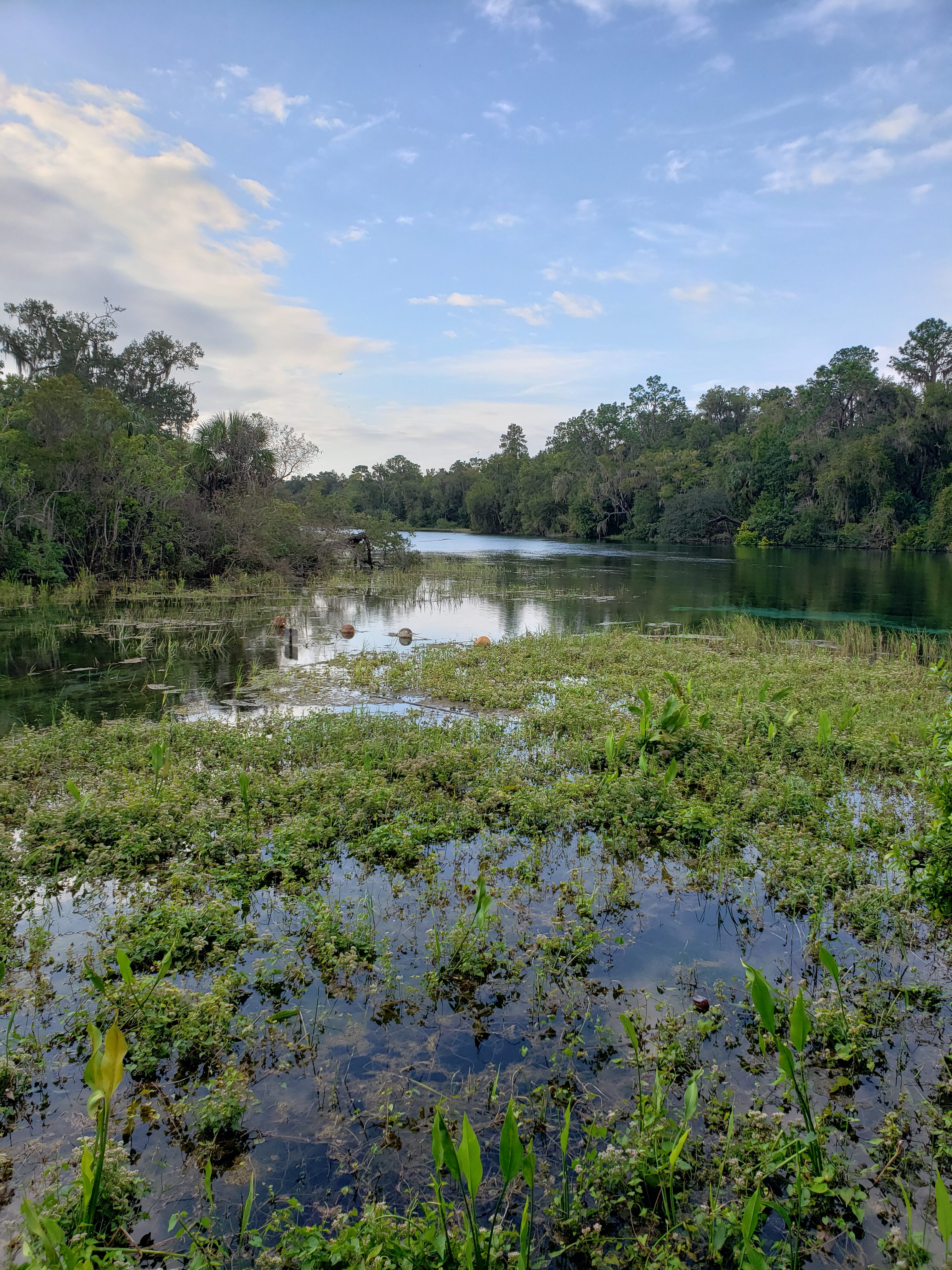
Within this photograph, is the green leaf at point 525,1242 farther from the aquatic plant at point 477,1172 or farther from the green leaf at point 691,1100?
the green leaf at point 691,1100

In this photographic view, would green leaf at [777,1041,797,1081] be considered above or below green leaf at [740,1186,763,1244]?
above

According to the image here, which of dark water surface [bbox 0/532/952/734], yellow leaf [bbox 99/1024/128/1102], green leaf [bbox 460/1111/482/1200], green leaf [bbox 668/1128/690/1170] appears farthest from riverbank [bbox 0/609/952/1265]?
dark water surface [bbox 0/532/952/734]

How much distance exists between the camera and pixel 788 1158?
2.67 meters

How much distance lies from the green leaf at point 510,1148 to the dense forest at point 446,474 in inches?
846

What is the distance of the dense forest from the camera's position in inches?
Result: 853

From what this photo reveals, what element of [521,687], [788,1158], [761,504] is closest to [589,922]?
[788,1158]

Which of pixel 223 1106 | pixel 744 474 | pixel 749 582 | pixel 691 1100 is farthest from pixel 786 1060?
pixel 744 474

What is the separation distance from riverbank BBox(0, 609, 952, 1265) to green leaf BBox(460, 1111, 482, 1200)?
531 mm

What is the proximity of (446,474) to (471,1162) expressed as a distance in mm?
106150

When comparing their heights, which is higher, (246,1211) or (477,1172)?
(477,1172)

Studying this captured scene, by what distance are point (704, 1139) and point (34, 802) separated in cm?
582

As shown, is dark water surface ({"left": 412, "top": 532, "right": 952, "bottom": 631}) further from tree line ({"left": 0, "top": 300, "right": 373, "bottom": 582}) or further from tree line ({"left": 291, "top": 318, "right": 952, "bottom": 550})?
tree line ({"left": 0, "top": 300, "right": 373, "bottom": 582})

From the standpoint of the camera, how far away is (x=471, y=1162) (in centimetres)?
209

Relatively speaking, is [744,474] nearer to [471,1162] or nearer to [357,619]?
[357,619]
